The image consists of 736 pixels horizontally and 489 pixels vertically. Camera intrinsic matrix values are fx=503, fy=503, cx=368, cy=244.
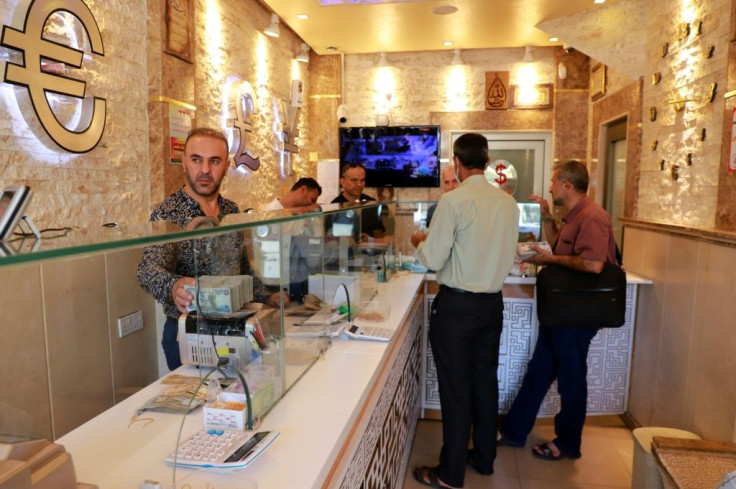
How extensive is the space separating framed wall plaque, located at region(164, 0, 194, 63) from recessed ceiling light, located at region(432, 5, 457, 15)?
2310mm

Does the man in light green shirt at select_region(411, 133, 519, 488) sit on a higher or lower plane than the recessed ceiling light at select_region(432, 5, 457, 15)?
lower

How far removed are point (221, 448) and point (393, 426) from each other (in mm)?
1342

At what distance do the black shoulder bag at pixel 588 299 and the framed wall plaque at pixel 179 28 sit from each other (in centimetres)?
289

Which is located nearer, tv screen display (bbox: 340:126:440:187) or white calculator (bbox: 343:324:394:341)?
white calculator (bbox: 343:324:394:341)

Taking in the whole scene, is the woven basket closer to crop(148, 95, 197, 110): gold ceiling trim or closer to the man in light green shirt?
the man in light green shirt

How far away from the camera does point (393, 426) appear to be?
2.28 m

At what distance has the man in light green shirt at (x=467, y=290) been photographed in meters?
2.40

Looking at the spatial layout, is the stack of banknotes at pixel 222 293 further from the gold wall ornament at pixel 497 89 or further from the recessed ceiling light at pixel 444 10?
the gold wall ornament at pixel 497 89

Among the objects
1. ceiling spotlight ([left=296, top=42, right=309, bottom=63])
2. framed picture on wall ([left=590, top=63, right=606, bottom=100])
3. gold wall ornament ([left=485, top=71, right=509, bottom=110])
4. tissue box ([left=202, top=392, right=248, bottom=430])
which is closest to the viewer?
tissue box ([left=202, top=392, right=248, bottom=430])

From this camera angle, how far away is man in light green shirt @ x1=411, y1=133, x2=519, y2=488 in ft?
7.88

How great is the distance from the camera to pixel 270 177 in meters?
5.39

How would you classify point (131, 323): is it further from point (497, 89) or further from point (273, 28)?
point (497, 89)

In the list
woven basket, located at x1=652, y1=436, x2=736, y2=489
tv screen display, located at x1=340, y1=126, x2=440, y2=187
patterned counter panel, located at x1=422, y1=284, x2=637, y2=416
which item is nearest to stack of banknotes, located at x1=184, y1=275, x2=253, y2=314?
woven basket, located at x1=652, y1=436, x2=736, y2=489

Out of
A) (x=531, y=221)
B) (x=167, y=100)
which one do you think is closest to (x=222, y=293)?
(x=167, y=100)
